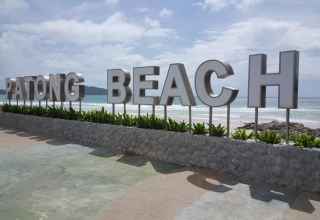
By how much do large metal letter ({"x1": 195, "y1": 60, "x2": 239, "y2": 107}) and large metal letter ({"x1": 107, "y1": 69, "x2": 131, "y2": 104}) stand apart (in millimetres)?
4462

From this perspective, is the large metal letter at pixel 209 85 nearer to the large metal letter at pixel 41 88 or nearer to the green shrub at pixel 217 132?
the green shrub at pixel 217 132

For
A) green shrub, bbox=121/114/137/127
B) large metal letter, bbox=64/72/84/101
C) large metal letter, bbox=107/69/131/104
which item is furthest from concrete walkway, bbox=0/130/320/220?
large metal letter, bbox=64/72/84/101

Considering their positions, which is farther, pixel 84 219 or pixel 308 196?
pixel 308 196

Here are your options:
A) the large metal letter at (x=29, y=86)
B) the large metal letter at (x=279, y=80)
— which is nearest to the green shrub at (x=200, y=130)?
the large metal letter at (x=279, y=80)

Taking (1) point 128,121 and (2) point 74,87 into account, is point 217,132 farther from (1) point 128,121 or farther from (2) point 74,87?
(2) point 74,87

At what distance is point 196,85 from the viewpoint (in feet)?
41.4

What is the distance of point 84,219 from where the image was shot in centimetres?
745

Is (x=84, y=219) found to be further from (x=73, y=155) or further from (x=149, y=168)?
(x=73, y=155)

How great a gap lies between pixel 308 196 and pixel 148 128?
22.5 feet

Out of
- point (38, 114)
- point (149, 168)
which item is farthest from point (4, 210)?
point (38, 114)

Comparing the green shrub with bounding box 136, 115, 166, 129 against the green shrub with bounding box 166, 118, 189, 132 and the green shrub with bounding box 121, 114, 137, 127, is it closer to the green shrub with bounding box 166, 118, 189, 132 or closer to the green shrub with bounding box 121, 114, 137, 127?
the green shrub with bounding box 166, 118, 189, 132

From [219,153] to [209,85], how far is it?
2735mm

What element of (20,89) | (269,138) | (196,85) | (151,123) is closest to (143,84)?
(151,123)

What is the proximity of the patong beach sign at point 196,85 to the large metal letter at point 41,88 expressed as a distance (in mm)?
981
